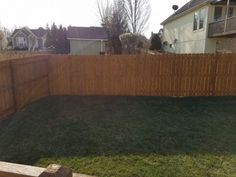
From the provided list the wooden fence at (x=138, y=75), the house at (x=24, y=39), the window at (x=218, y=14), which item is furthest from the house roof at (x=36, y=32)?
the wooden fence at (x=138, y=75)

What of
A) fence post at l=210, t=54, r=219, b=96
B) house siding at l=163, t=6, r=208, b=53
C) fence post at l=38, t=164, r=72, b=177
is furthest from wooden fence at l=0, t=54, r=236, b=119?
house siding at l=163, t=6, r=208, b=53

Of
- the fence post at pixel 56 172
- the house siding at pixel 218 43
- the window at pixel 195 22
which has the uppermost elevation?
the window at pixel 195 22

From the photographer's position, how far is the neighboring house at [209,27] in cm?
1537

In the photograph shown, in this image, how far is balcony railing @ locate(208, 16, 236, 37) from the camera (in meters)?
14.2

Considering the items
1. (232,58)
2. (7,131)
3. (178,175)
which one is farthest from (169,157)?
(232,58)

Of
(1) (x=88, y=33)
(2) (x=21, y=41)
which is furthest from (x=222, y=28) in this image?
(2) (x=21, y=41)

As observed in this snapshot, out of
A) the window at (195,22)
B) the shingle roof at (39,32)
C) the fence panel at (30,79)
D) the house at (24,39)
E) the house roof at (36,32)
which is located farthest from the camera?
the shingle roof at (39,32)

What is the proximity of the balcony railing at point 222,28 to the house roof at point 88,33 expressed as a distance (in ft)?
58.4

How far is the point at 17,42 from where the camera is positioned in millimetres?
46906

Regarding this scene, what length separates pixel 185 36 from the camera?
885 inches

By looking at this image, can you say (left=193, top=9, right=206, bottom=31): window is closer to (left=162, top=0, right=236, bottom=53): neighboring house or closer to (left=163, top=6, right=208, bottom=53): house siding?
(left=162, top=0, right=236, bottom=53): neighboring house

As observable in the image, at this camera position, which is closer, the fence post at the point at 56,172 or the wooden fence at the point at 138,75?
the fence post at the point at 56,172

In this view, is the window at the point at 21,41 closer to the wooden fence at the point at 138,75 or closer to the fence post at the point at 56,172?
the wooden fence at the point at 138,75

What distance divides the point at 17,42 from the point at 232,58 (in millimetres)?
46335
